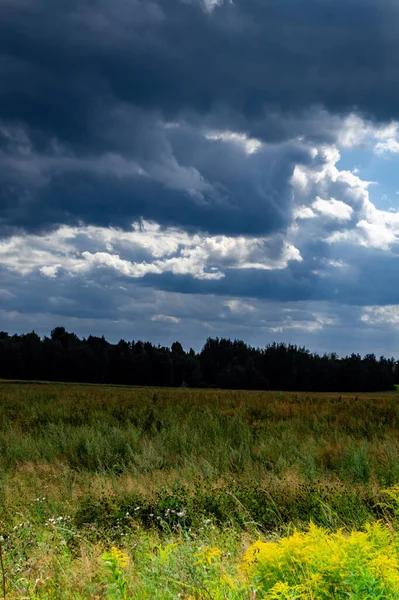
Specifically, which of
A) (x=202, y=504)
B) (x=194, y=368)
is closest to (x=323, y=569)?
(x=202, y=504)

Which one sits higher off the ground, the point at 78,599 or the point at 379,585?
the point at 379,585

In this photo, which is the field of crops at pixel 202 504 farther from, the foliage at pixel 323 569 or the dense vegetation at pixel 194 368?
the dense vegetation at pixel 194 368

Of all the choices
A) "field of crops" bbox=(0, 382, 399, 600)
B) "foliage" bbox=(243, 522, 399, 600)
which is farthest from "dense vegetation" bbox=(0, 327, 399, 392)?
"foliage" bbox=(243, 522, 399, 600)

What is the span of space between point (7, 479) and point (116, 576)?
6.52 m

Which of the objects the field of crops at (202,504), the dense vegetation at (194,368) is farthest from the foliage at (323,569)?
the dense vegetation at (194,368)

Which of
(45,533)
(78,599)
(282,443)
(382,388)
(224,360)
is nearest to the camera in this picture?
(78,599)

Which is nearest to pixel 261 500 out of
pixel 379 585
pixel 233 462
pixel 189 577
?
pixel 233 462

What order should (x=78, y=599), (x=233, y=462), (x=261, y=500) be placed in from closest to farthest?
(x=78, y=599)
(x=261, y=500)
(x=233, y=462)

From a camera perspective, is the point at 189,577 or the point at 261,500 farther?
the point at 261,500

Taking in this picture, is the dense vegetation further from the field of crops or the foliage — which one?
the foliage

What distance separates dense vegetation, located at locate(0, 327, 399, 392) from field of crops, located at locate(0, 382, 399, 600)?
71.5m

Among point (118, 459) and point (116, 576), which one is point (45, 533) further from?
point (118, 459)

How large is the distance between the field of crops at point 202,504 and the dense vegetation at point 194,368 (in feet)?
235

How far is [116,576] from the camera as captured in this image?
3.13m
